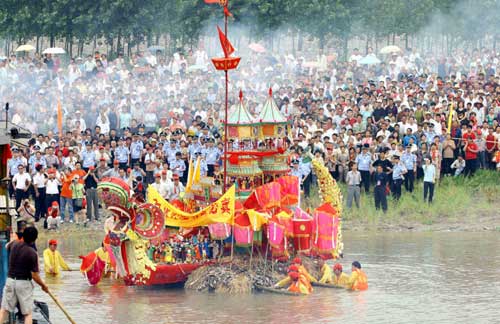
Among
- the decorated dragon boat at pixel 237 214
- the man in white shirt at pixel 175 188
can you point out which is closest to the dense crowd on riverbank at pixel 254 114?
the man in white shirt at pixel 175 188

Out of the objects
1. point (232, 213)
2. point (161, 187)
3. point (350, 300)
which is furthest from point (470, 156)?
point (232, 213)

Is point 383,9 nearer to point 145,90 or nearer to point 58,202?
point 145,90

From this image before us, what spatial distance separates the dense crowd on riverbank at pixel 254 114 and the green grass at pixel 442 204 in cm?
30

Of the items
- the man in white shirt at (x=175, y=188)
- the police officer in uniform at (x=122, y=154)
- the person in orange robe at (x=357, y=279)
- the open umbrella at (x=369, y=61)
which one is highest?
the open umbrella at (x=369, y=61)

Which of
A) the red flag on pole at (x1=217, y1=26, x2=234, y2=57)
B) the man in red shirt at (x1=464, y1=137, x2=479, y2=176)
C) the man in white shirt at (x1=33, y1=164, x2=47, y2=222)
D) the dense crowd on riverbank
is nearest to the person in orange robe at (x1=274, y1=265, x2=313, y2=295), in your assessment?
the red flag on pole at (x1=217, y1=26, x2=234, y2=57)

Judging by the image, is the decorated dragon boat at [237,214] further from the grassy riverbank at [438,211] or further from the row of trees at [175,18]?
A: the row of trees at [175,18]

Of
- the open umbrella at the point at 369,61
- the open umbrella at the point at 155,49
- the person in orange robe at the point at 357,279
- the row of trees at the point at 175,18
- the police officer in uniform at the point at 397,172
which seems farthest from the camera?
the open umbrella at the point at 155,49

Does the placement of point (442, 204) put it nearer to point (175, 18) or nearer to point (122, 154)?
point (122, 154)

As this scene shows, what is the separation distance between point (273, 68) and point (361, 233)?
1111 centimetres

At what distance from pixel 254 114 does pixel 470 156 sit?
598 cm

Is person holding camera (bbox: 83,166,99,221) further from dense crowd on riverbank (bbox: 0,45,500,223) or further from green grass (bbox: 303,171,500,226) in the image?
green grass (bbox: 303,171,500,226)

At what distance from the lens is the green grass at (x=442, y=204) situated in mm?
34906

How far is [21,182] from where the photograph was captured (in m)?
33.9

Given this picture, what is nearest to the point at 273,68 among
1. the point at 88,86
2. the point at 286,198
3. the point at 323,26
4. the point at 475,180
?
the point at 323,26
